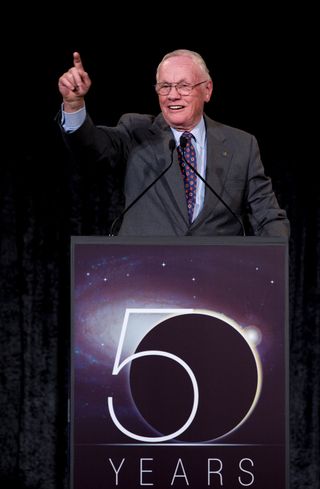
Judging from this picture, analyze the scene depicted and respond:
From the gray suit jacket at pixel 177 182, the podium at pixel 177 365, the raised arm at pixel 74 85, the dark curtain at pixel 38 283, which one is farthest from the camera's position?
the dark curtain at pixel 38 283

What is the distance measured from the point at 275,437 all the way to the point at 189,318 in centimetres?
31

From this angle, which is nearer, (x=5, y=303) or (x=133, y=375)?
(x=133, y=375)

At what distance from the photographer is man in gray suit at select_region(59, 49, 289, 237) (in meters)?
2.32

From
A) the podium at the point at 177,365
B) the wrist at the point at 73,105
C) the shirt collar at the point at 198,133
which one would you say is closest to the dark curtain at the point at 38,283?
the shirt collar at the point at 198,133

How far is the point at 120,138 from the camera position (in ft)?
7.91

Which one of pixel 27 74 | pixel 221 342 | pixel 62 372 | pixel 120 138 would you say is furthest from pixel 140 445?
pixel 27 74

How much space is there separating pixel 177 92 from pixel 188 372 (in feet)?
2.63

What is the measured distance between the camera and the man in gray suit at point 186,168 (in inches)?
91.2

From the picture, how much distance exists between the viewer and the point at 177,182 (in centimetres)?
233

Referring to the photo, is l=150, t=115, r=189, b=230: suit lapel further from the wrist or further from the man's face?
the wrist

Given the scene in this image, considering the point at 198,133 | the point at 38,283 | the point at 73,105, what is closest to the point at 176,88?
the point at 198,133

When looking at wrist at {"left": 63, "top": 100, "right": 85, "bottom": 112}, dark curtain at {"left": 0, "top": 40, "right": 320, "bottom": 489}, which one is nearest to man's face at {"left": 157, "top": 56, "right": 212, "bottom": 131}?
wrist at {"left": 63, "top": 100, "right": 85, "bottom": 112}

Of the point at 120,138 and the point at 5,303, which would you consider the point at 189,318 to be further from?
the point at 5,303

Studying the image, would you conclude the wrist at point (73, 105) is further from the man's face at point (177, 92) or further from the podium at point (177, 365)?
the podium at point (177, 365)
